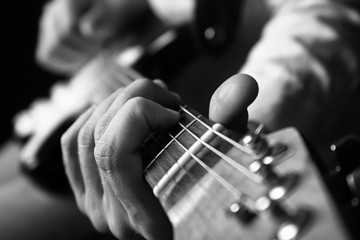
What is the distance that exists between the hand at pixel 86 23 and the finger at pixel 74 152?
0.55 metres

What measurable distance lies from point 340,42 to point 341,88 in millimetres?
70

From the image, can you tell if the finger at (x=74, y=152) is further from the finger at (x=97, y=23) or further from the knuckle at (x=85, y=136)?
the finger at (x=97, y=23)

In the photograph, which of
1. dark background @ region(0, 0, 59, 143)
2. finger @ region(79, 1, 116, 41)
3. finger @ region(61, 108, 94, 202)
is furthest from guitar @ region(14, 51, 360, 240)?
dark background @ region(0, 0, 59, 143)

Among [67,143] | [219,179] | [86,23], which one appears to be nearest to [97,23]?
[86,23]

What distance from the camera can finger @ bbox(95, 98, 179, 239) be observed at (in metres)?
0.38

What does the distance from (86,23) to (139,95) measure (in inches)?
24.7

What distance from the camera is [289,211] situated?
0.79 ft

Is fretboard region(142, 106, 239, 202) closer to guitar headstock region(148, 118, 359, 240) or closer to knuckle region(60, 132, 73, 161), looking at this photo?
guitar headstock region(148, 118, 359, 240)

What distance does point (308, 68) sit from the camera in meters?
0.56

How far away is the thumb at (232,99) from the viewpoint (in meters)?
0.34

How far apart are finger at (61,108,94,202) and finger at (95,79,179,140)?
0.25 ft

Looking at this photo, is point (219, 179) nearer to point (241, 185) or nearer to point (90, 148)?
point (241, 185)

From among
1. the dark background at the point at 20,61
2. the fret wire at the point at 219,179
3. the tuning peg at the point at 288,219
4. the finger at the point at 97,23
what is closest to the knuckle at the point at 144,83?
the fret wire at the point at 219,179

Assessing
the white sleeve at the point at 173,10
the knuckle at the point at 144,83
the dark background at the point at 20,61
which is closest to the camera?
the knuckle at the point at 144,83
